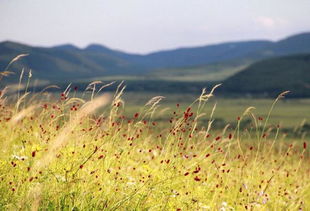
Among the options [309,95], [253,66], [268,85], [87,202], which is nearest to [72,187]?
[87,202]

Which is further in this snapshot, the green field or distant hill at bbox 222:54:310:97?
distant hill at bbox 222:54:310:97

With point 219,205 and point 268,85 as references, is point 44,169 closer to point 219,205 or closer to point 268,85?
point 219,205

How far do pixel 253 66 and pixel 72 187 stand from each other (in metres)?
146

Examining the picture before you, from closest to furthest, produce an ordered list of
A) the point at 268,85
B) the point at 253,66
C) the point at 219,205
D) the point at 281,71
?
the point at 219,205 → the point at 268,85 → the point at 281,71 → the point at 253,66

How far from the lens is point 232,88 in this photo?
12375cm

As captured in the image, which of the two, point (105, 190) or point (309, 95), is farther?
point (309, 95)

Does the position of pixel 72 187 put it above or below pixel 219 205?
above

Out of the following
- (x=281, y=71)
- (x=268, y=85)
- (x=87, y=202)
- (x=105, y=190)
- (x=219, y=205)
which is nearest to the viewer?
(x=87, y=202)

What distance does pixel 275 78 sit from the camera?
12738 centimetres

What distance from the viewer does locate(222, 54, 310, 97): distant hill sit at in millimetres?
114000

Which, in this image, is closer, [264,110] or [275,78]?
[264,110]

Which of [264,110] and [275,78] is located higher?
[275,78]

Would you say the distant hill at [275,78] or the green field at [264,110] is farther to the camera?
the distant hill at [275,78]

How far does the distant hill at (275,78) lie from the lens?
114 metres
